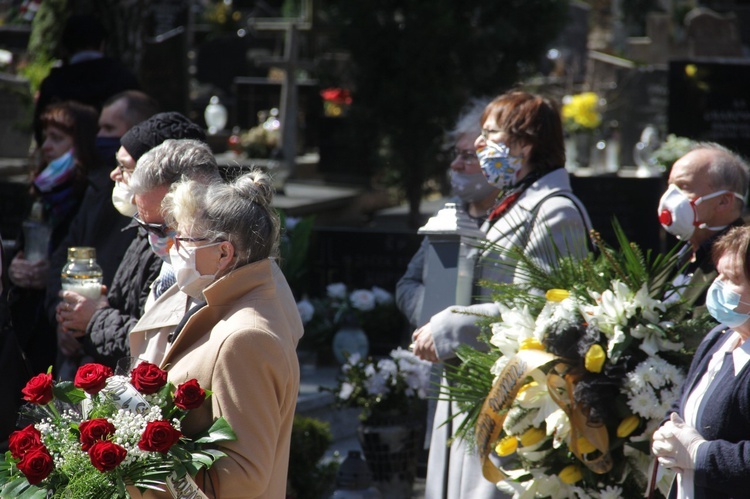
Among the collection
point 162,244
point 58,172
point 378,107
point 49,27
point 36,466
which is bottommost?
point 378,107

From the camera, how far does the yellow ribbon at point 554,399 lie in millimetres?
3070

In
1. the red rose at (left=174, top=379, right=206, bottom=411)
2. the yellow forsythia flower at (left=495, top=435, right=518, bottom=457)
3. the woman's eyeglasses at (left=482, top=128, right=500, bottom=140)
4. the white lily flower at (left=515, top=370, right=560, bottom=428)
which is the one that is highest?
the woman's eyeglasses at (left=482, top=128, right=500, bottom=140)

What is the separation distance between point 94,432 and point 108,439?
0.12 feet

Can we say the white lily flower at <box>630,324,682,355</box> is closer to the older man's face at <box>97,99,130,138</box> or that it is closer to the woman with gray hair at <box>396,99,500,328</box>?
the woman with gray hair at <box>396,99,500,328</box>

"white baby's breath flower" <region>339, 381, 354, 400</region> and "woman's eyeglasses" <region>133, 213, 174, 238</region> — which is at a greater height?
"woman's eyeglasses" <region>133, 213, 174, 238</region>

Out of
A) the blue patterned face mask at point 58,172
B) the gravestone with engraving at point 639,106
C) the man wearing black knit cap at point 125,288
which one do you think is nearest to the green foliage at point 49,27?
the blue patterned face mask at point 58,172

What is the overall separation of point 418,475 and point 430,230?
233 centimetres

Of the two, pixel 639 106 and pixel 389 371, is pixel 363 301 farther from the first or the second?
pixel 639 106

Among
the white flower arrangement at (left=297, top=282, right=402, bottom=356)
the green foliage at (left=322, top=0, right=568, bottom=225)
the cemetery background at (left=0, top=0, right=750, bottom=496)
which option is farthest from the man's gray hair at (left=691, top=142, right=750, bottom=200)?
the green foliage at (left=322, top=0, right=568, bottom=225)

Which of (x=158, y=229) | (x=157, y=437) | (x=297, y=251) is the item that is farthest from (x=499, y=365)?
(x=297, y=251)

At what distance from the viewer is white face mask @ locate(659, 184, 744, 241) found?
3965 mm

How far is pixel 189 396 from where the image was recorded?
2.39 m

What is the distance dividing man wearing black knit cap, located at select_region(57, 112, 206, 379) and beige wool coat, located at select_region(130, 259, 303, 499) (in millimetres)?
933

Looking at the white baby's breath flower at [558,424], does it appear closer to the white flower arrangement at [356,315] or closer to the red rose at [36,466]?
the red rose at [36,466]
